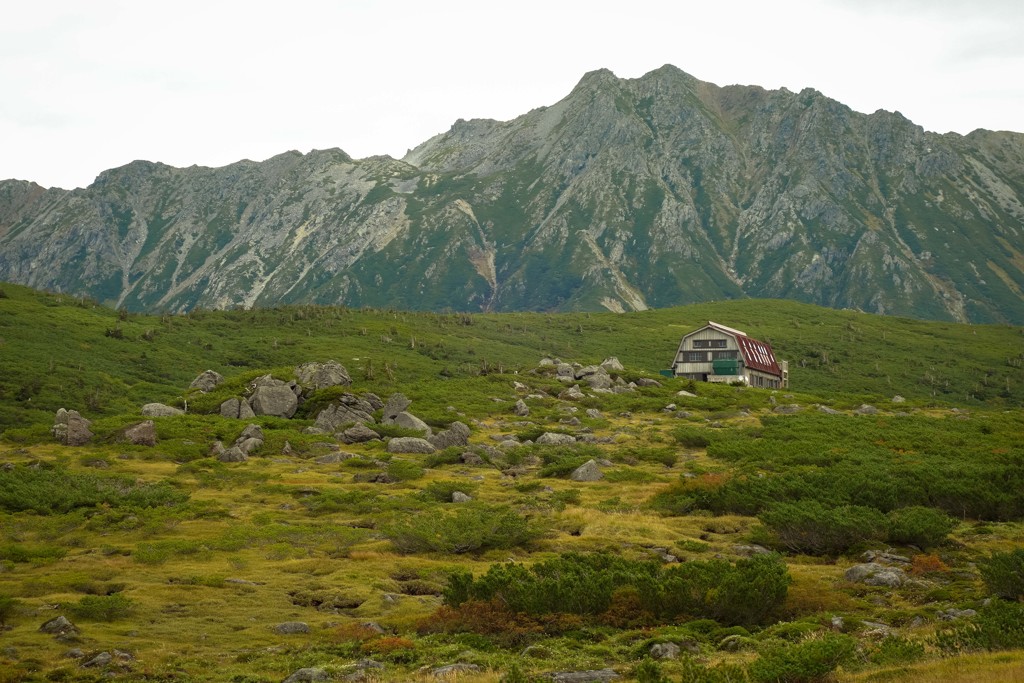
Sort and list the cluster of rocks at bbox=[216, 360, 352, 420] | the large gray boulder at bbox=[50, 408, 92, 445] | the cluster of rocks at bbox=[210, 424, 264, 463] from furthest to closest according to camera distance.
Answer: the cluster of rocks at bbox=[216, 360, 352, 420] < the large gray boulder at bbox=[50, 408, 92, 445] < the cluster of rocks at bbox=[210, 424, 264, 463]

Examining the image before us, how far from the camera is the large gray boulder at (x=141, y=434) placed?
229 feet

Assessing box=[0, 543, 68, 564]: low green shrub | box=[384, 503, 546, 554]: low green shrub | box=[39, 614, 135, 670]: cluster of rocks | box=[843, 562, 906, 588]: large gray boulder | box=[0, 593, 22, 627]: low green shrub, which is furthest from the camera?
box=[384, 503, 546, 554]: low green shrub

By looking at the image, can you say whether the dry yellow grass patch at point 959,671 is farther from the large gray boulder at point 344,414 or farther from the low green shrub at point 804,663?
the large gray boulder at point 344,414

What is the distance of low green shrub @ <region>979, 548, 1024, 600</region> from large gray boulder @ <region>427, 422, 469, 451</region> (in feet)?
154

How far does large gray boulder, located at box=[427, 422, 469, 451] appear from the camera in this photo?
7244 centimetres

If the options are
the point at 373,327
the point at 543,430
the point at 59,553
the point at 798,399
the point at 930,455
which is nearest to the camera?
the point at 59,553

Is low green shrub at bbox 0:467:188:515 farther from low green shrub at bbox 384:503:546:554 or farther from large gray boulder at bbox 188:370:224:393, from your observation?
large gray boulder at bbox 188:370:224:393

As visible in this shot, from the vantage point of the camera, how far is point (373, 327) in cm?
15912

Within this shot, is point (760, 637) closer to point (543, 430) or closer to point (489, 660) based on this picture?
point (489, 660)

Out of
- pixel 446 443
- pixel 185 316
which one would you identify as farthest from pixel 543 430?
pixel 185 316

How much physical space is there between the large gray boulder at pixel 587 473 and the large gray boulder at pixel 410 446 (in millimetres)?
13665

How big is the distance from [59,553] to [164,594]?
28.9 feet

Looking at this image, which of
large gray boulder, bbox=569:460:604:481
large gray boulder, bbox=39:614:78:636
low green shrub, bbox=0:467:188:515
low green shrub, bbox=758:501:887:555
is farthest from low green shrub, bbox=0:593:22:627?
large gray boulder, bbox=569:460:604:481

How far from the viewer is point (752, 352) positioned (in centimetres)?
14462
